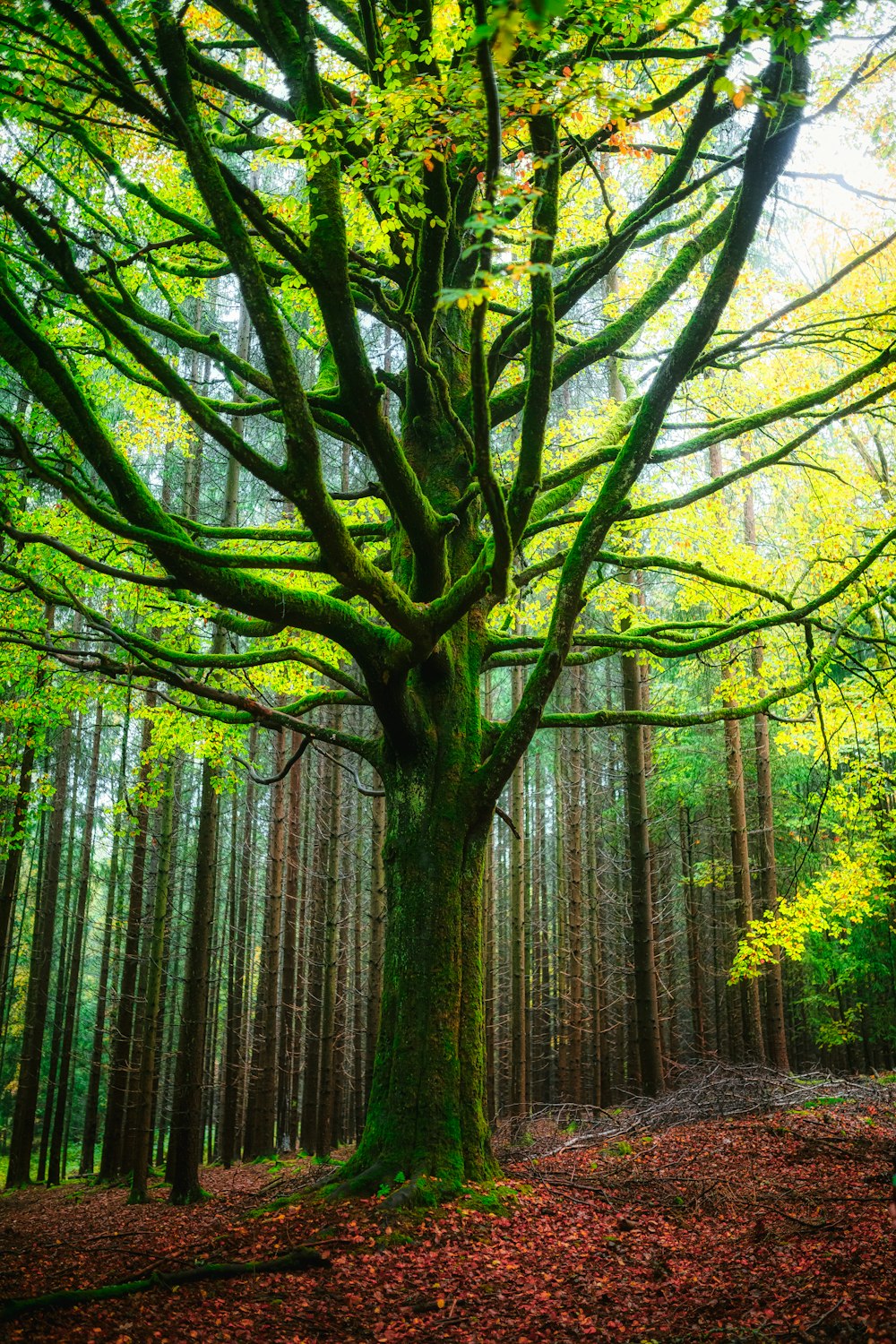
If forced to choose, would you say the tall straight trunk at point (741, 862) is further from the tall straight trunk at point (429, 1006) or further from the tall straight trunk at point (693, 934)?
the tall straight trunk at point (429, 1006)

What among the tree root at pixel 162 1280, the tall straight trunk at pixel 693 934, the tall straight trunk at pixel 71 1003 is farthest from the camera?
the tall straight trunk at pixel 693 934

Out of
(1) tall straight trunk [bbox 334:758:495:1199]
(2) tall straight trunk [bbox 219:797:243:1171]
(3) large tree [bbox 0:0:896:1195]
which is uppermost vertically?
(3) large tree [bbox 0:0:896:1195]

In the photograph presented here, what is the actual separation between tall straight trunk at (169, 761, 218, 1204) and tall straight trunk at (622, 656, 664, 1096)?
5.89 meters

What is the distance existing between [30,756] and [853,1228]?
546 inches

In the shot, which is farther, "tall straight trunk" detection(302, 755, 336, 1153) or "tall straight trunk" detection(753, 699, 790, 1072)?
"tall straight trunk" detection(302, 755, 336, 1153)

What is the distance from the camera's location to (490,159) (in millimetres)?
2932

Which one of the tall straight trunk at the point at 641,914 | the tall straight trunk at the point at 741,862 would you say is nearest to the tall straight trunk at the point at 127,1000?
the tall straight trunk at the point at 641,914

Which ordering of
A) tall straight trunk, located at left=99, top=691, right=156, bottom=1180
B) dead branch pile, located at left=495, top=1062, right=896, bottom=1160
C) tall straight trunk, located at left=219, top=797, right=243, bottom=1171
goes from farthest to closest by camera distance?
tall straight trunk, located at left=219, top=797, right=243, bottom=1171 < tall straight trunk, located at left=99, top=691, right=156, bottom=1180 < dead branch pile, located at left=495, top=1062, right=896, bottom=1160

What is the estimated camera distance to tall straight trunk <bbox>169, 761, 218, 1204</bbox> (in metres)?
10.0

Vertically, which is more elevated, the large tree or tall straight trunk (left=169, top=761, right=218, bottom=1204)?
the large tree

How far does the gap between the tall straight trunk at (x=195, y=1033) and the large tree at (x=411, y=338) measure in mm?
3418

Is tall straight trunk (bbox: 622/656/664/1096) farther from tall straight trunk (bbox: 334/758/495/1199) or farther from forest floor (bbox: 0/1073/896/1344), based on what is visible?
tall straight trunk (bbox: 334/758/495/1199)

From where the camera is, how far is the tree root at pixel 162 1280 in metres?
3.64

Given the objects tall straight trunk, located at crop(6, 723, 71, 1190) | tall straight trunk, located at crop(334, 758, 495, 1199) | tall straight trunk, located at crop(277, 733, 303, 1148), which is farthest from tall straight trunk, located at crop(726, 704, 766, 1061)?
tall straight trunk, located at crop(6, 723, 71, 1190)
